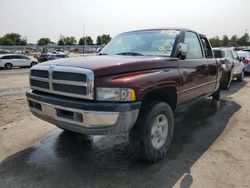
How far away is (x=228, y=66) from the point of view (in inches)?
359

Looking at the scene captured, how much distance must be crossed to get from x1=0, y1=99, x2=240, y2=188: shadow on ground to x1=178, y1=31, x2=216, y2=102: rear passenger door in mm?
836

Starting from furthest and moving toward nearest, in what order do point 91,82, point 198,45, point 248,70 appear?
point 248,70 < point 198,45 < point 91,82

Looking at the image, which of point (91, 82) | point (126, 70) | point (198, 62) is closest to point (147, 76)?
point (126, 70)

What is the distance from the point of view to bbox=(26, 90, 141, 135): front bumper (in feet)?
10.9

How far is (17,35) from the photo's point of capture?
133875 mm

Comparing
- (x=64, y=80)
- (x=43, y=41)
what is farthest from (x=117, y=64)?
(x=43, y=41)

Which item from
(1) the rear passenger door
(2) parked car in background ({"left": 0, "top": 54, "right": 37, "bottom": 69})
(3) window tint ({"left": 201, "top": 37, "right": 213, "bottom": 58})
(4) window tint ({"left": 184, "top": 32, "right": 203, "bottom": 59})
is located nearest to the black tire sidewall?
(1) the rear passenger door

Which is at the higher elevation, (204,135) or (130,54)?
(130,54)

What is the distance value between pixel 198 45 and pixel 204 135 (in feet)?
5.97

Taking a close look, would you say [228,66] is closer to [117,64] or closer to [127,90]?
[117,64]

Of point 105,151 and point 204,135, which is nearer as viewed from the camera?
point 105,151

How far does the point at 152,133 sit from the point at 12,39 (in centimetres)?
13902

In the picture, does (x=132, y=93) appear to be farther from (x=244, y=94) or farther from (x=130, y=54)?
(x=244, y=94)

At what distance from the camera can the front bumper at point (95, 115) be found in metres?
3.31
